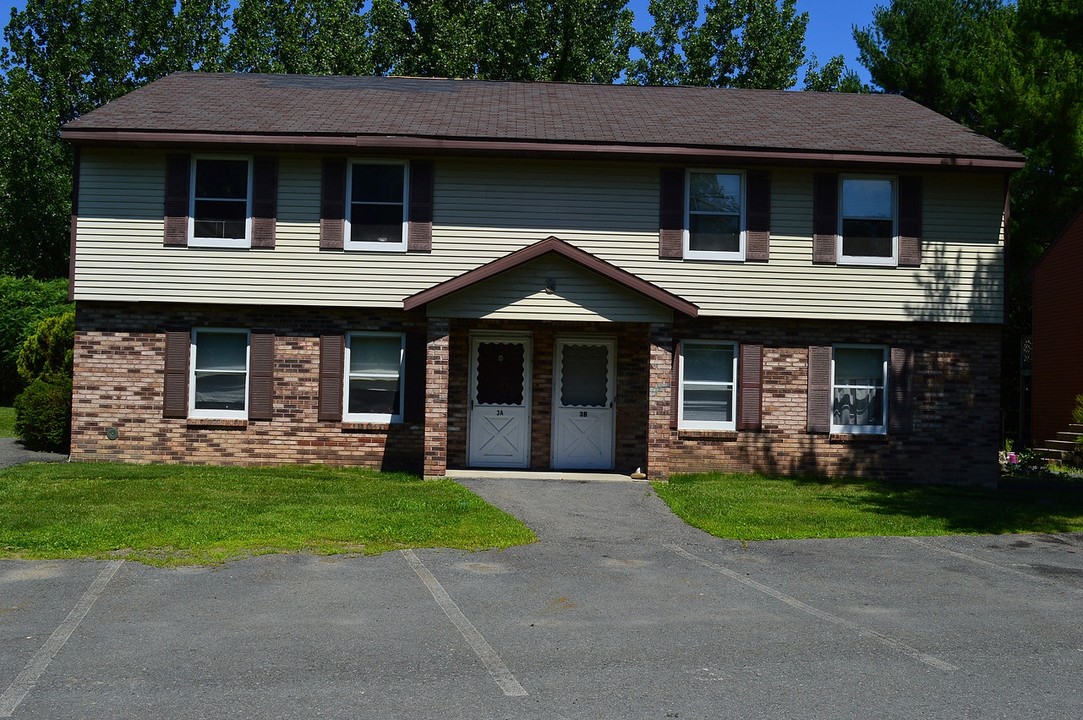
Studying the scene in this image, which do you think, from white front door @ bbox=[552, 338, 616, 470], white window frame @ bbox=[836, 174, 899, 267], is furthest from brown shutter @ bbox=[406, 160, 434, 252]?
white window frame @ bbox=[836, 174, 899, 267]

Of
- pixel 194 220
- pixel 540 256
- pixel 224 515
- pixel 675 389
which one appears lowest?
pixel 224 515

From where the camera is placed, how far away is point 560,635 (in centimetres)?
752

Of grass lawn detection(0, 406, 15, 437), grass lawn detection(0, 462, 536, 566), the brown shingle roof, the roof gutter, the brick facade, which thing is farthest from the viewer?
grass lawn detection(0, 406, 15, 437)

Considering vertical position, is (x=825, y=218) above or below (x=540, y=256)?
above

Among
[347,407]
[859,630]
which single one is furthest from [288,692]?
[347,407]

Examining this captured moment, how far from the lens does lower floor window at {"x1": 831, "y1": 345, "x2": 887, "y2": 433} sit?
1727 cm

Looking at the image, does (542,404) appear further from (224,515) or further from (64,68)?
(64,68)

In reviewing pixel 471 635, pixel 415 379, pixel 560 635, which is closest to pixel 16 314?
pixel 415 379

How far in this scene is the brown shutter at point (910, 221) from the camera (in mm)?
16938

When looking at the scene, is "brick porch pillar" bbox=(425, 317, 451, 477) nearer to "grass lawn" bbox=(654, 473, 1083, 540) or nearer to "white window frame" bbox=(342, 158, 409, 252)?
"white window frame" bbox=(342, 158, 409, 252)

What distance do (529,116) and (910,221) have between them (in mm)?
6492

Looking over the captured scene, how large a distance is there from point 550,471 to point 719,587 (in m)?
7.91

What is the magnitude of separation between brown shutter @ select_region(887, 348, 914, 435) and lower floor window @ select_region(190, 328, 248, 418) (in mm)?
10323

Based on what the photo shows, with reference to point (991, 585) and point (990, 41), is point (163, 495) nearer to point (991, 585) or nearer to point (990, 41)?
point (991, 585)
